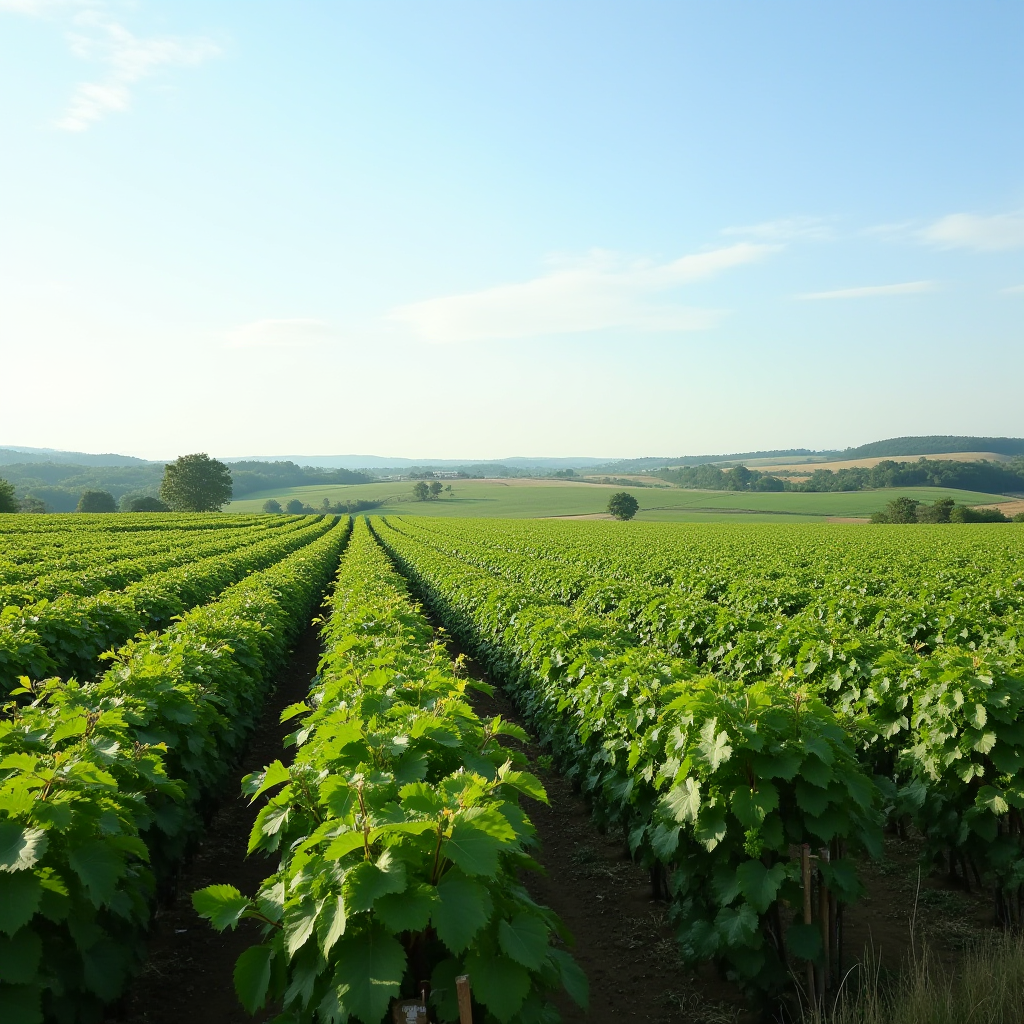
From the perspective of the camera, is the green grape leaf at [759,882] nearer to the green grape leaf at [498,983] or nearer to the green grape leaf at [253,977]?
the green grape leaf at [498,983]

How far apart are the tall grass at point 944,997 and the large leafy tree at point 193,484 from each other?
112 meters

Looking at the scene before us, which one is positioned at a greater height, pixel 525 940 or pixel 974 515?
pixel 525 940

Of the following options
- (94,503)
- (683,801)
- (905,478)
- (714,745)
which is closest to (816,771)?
(714,745)

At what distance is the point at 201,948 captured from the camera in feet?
18.9

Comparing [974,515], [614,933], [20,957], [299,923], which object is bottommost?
[614,933]

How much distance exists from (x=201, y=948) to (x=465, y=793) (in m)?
4.27

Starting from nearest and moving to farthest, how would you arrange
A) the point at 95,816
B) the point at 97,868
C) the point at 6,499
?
the point at 97,868 → the point at 95,816 → the point at 6,499

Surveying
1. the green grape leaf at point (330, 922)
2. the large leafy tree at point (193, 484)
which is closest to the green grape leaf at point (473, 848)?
the green grape leaf at point (330, 922)

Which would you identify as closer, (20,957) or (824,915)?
(20,957)

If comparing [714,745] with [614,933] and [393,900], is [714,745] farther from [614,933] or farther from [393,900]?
[614,933]

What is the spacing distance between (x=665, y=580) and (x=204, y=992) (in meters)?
16.6

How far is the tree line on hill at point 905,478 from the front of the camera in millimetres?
128500

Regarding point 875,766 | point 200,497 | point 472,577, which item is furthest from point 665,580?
point 200,497

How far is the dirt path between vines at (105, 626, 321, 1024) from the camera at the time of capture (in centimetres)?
491
